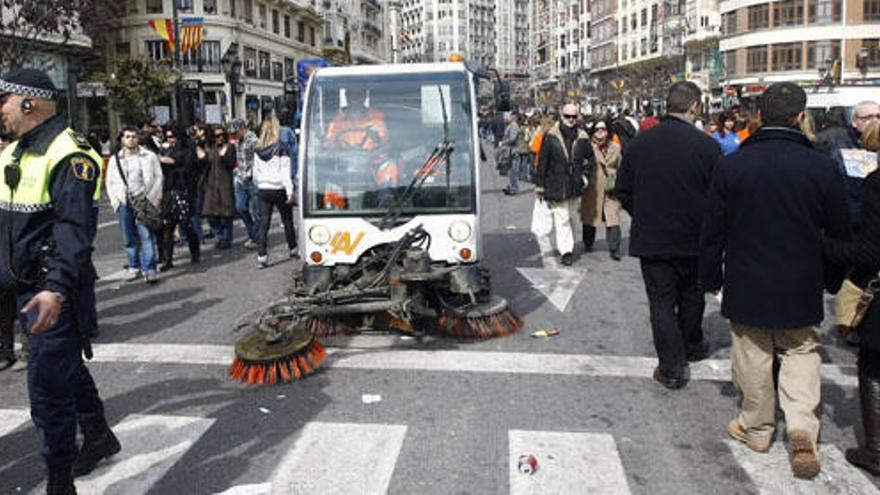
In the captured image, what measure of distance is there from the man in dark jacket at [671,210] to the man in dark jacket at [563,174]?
4.33 meters

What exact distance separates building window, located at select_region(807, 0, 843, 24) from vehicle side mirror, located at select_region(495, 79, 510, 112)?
55.1 m

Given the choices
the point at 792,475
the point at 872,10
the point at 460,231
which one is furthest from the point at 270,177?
the point at 872,10

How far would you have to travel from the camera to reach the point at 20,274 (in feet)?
12.4

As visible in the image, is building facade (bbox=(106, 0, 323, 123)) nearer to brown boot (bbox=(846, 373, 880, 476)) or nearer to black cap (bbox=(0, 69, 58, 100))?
black cap (bbox=(0, 69, 58, 100))

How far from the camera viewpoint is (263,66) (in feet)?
166

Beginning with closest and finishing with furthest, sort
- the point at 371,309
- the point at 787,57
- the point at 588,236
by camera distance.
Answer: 1. the point at 371,309
2. the point at 588,236
3. the point at 787,57

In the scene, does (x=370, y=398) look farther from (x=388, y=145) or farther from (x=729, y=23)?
(x=729, y=23)

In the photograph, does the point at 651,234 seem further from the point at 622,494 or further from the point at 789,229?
the point at 622,494

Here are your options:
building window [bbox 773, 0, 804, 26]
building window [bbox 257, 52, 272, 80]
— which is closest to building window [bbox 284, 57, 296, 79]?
building window [bbox 257, 52, 272, 80]

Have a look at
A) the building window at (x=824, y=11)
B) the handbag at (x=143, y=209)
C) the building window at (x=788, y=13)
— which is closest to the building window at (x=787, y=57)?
the building window at (x=788, y=13)

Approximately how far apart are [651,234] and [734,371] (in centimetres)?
122

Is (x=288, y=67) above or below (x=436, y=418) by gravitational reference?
above

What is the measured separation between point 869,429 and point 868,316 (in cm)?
60

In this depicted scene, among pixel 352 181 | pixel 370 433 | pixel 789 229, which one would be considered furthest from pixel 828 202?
pixel 352 181
